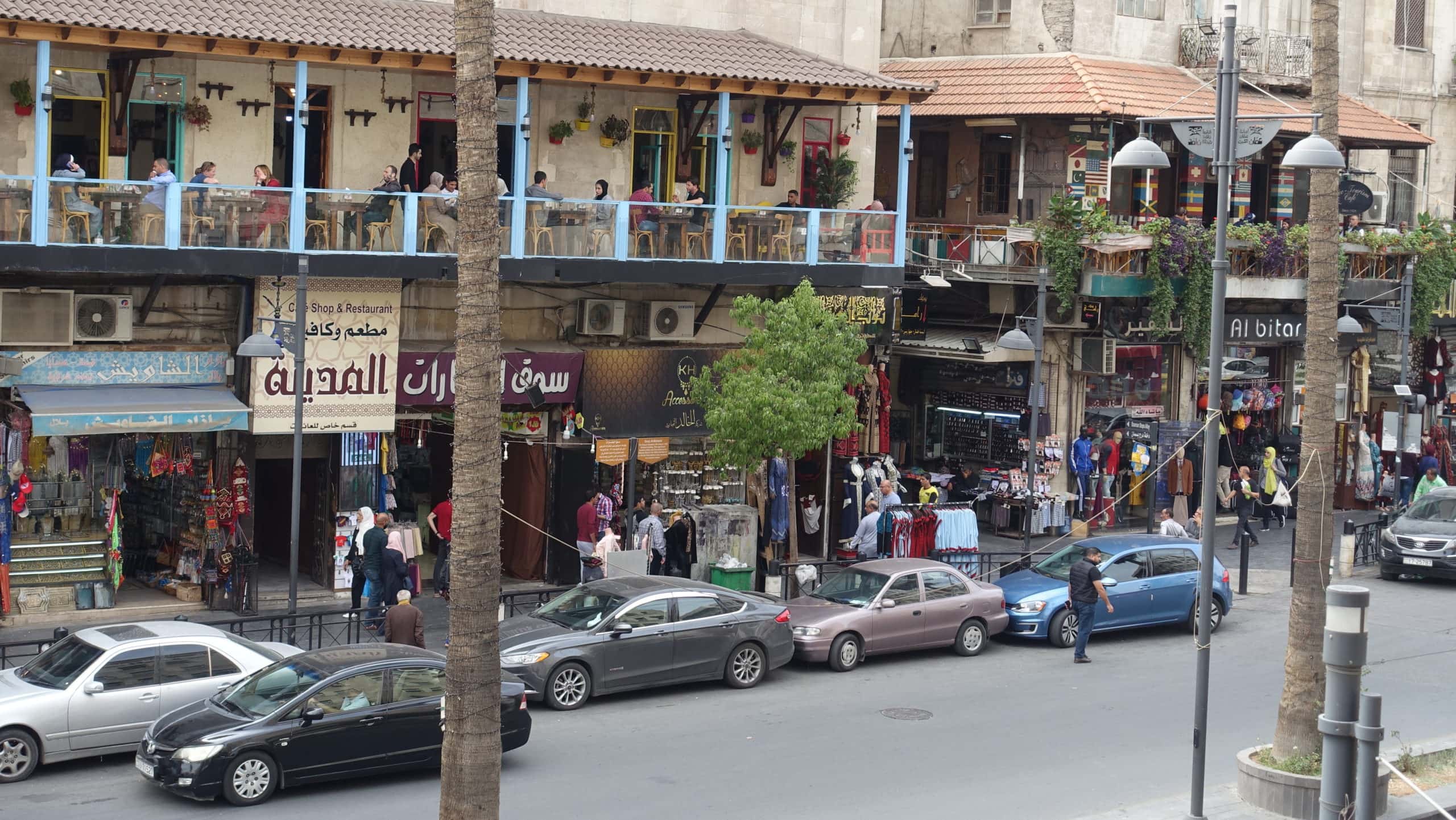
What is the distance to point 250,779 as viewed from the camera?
48.3 ft

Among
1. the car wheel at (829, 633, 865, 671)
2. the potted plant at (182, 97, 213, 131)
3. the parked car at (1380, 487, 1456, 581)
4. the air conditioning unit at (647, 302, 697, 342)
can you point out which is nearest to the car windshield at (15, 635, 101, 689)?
the potted plant at (182, 97, 213, 131)

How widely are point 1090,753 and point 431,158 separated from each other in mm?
13186

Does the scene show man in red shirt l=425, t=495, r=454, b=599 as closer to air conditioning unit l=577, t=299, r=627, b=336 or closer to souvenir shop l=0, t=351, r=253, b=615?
souvenir shop l=0, t=351, r=253, b=615

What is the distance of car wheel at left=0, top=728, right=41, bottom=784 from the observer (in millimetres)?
15125

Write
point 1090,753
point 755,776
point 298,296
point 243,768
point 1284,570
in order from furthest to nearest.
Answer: point 1284,570 < point 298,296 < point 1090,753 < point 755,776 < point 243,768

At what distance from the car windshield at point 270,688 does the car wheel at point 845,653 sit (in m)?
7.55

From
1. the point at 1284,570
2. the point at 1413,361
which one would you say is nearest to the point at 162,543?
the point at 1284,570

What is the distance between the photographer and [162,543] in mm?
23938

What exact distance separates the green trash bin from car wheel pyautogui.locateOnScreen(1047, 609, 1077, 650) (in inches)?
175

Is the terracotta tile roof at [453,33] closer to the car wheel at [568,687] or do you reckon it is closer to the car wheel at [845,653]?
the car wheel at [568,687]

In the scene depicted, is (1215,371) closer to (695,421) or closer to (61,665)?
(61,665)

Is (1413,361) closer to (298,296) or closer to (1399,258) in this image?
(1399,258)

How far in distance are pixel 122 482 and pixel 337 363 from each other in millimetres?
3261

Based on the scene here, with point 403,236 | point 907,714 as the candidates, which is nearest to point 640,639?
point 907,714
